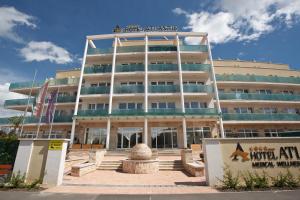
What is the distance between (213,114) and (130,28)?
19.4 metres

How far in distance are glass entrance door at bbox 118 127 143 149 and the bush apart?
16908mm

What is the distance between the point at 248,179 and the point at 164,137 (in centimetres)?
1651

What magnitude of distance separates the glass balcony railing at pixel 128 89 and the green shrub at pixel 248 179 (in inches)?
721

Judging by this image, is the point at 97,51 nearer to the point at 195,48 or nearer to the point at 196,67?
the point at 195,48

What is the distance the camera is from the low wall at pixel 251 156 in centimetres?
836

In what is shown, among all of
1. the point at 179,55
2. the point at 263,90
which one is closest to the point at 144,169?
the point at 179,55

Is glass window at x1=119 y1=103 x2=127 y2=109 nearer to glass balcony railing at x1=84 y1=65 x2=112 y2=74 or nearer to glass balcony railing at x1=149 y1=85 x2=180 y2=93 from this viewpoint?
glass balcony railing at x1=149 y1=85 x2=180 y2=93

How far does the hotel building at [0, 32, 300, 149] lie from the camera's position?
2394 centimetres

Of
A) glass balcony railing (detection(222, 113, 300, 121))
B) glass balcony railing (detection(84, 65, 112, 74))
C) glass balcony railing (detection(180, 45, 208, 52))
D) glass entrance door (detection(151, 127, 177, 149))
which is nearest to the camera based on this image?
A: glass entrance door (detection(151, 127, 177, 149))

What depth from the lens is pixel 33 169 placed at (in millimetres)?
8742

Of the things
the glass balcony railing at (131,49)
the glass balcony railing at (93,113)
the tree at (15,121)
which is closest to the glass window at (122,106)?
the glass balcony railing at (93,113)

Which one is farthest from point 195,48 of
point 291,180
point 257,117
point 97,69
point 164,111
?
point 291,180

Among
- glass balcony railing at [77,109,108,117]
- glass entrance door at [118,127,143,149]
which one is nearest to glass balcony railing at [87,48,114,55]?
glass balcony railing at [77,109,108,117]

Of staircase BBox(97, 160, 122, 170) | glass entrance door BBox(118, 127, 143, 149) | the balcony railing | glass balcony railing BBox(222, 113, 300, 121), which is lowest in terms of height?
staircase BBox(97, 160, 122, 170)
